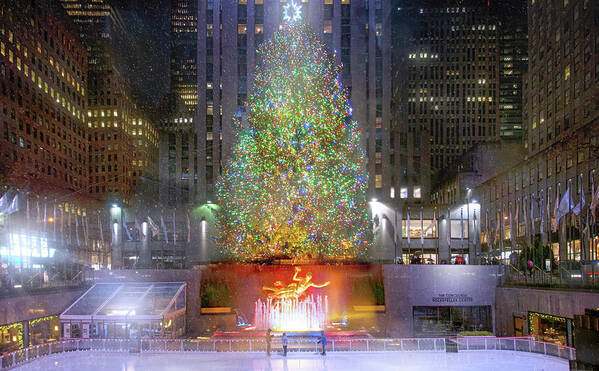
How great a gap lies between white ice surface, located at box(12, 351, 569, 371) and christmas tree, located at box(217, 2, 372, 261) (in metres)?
17.1

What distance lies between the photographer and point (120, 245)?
51.2 m

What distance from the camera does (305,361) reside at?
22047mm

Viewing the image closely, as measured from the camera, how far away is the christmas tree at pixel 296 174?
1576 inches

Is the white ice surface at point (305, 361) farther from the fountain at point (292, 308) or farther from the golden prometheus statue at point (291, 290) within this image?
the golden prometheus statue at point (291, 290)

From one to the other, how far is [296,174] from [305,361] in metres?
19.8

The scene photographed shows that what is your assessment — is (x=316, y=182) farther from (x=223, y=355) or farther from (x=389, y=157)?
(x=389, y=157)

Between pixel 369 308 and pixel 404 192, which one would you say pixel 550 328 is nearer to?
pixel 369 308

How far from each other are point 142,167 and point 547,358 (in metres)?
139

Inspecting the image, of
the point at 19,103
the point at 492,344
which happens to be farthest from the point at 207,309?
the point at 19,103

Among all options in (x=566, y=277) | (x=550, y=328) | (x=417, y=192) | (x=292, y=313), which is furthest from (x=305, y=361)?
(x=417, y=192)

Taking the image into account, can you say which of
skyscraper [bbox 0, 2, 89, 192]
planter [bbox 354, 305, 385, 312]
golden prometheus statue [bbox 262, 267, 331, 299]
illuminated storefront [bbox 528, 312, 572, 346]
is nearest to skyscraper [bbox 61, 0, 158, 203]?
skyscraper [bbox 0, 2, 89, 192]

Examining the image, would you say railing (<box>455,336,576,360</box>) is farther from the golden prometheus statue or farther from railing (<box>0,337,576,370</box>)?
the golden prometheus statue

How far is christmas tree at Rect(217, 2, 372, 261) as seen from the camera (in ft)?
131

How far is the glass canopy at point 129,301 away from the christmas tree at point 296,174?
7996mm
